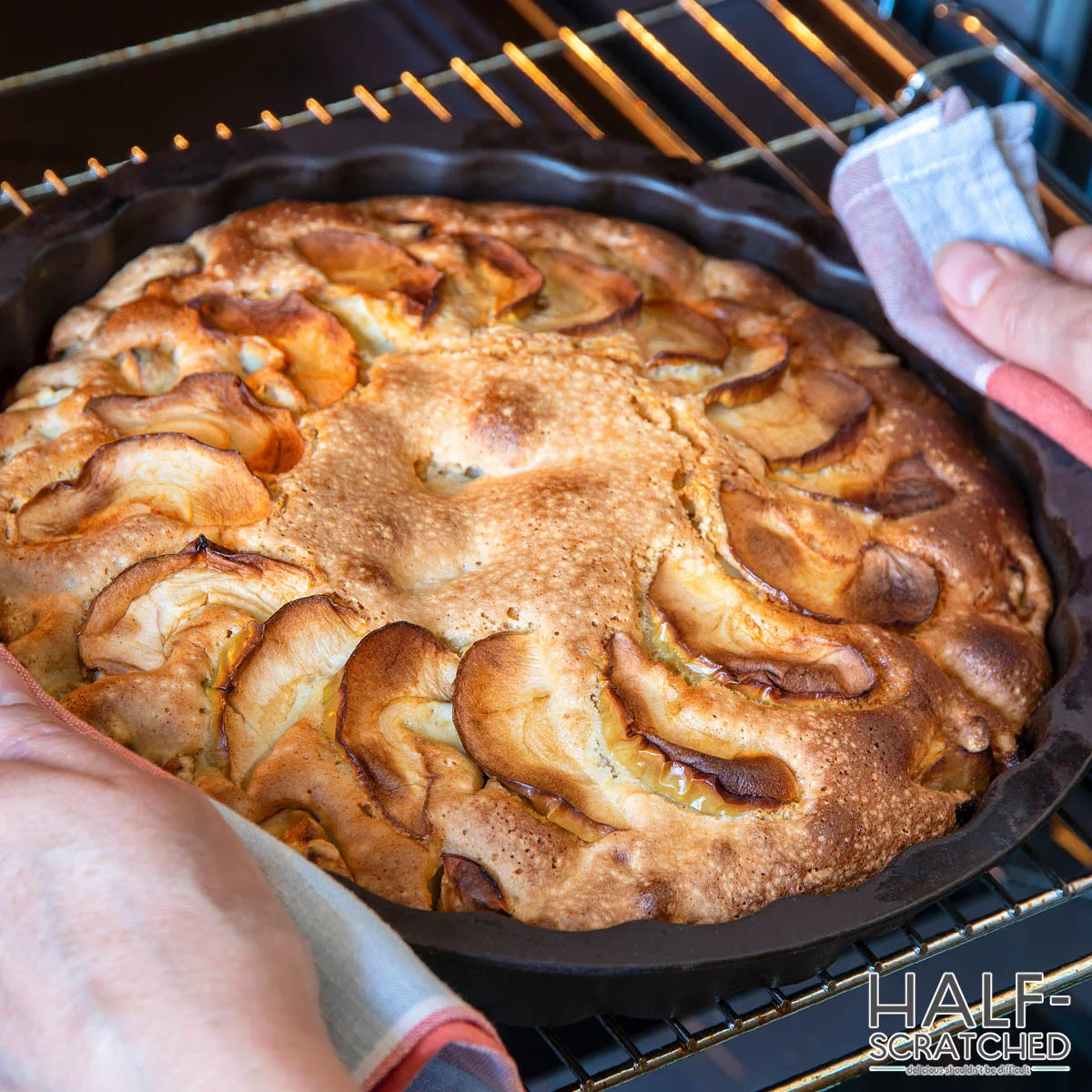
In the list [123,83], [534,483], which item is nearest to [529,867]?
[534,483]

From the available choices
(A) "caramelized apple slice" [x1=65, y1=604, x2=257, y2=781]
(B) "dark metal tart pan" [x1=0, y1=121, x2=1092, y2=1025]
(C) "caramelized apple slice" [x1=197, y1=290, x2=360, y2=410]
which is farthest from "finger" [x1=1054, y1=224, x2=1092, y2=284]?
(A) "caramelized apple slice" [x1=65, y1=604, x2=257, y2=781]

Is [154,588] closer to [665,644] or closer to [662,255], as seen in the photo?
[665,644]

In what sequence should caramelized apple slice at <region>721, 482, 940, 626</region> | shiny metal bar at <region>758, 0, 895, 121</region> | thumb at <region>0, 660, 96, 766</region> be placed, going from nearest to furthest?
thumb at <region>0, 660, 96, 766</region> → caramelized apple slice at <region>721, 482, 940, 626</region> → shiny metal bar at <region>758, 0, 895, 121</region>

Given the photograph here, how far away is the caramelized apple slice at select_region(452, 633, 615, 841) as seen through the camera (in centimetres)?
117

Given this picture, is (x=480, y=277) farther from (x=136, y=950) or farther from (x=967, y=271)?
(x=136, y=950)

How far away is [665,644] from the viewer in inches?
51.9

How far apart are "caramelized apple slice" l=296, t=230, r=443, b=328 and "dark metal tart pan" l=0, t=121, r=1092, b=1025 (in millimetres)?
173

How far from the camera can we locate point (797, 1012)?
4.19 feet

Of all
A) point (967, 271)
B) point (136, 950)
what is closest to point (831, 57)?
point (967, 271)

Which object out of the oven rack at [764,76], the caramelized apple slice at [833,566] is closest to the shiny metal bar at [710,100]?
the oven rack at [764,76]

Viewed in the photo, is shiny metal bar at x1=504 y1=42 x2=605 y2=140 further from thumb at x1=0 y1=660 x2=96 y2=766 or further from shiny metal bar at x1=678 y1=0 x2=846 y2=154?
thumb at x1=0 y1=660 x2=96 y2=766

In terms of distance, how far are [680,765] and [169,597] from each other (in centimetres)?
51

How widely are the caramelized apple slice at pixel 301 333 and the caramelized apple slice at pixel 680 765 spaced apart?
1.66 ft

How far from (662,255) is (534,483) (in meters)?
0.49
